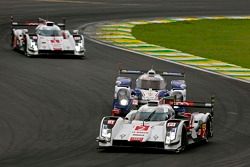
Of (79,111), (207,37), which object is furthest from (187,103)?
(207,37)

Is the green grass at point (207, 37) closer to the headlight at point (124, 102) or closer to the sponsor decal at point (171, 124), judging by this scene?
the headlight at point (124, 102)

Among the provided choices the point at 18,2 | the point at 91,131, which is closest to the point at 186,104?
the point at 91,131

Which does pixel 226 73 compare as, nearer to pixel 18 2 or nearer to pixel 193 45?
pixel 193 45

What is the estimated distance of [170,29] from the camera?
6388cm

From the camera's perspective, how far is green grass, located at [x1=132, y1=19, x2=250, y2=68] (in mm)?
54062

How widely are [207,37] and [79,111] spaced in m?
25.7

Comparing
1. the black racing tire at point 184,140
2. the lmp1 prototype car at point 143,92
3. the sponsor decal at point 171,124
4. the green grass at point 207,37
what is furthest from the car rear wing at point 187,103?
the green grass at point 207,37

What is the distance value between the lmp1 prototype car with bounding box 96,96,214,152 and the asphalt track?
1.13 feet

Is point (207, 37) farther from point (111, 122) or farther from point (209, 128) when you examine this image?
point (111, 122)

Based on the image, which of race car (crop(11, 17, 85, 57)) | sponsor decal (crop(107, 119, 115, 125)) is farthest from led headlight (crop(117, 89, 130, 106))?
race car (crop(11, 17, 85, 57))

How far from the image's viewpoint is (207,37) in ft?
201

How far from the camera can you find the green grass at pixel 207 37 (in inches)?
2128

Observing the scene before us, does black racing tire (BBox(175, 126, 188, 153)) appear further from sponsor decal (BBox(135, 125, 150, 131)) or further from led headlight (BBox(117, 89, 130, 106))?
led headlight (BBox(117, 89, 130, 106))

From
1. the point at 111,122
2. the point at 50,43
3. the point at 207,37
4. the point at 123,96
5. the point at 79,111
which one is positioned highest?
the point at 111,122
